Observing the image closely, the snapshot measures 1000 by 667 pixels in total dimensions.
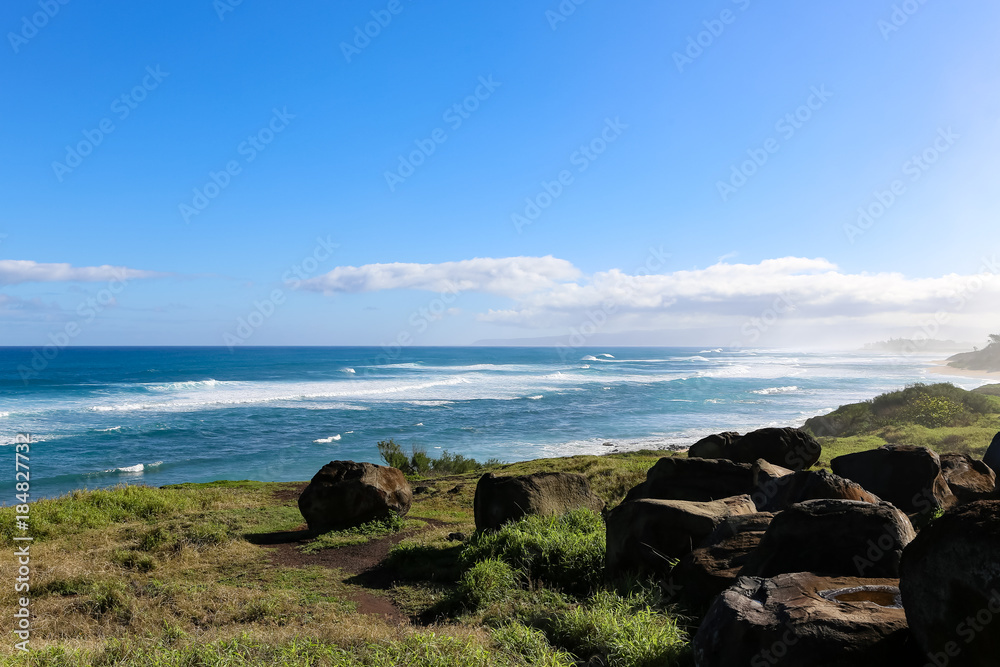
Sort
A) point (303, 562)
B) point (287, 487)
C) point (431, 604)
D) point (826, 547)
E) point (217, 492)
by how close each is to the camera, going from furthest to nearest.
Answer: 1. point (287, 487)
2. point (217, 492)
3. point (303, 562)
4. point (431, 604)
5. point (826, 547)

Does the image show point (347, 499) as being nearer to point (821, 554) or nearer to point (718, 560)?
point (718, 560)

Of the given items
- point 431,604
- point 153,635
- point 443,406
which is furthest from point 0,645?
point 443,406

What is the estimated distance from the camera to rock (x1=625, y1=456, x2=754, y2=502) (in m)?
11.9

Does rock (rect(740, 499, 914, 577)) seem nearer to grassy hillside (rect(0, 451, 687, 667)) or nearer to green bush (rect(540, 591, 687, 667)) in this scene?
green bush (rect(540, 591, 687, 667))

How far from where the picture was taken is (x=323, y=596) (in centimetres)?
987

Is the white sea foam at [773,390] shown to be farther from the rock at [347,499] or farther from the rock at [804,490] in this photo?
the rock at [804,490]

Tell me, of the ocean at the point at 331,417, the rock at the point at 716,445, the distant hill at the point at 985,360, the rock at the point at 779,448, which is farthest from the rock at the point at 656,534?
the distant hill at the point at 985,360

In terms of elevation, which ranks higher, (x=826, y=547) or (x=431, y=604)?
(x=826, y=547)

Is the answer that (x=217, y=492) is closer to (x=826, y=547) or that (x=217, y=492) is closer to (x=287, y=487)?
(x=287, y=487)

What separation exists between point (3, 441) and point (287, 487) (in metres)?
32.3

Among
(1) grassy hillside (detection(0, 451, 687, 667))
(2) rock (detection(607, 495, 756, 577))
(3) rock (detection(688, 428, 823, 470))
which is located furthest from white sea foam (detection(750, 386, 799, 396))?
(2) rock (detection(607, 495, 756, 577))

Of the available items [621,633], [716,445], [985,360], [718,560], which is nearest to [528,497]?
[718,560]

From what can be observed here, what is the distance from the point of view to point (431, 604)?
9.34 meters

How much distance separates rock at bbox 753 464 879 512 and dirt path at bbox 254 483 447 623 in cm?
616
